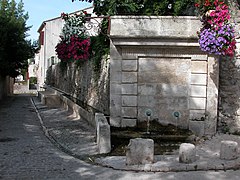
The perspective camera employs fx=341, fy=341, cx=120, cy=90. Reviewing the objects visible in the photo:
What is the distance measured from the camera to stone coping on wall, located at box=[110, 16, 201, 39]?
8.05m

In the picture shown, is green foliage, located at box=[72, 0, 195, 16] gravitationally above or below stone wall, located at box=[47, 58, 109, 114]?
above

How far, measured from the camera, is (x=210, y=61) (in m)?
8.22

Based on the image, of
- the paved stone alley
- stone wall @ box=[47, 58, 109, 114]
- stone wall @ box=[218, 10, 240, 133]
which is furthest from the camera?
stone wall @ box=[47, 58, 109, 114]

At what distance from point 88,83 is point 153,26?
6245mm

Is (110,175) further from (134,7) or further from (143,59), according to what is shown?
(134,7)

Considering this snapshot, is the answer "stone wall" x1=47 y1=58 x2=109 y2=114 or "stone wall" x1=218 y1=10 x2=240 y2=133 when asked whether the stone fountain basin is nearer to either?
"stone wall" x1=218 y1=10 x2=240 y2=133

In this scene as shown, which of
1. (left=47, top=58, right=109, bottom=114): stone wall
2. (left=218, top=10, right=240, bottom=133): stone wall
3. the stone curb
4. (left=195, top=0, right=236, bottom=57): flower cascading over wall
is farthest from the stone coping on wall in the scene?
the stone curb

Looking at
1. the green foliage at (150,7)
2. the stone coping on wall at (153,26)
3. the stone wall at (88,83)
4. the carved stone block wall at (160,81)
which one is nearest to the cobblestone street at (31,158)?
the carved stone block wall at (160,81)

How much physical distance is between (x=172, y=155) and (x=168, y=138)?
3.09ft

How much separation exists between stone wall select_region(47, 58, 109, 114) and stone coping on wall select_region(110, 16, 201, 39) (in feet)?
8.98

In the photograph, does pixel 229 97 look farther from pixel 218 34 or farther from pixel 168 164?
pixel 168 164

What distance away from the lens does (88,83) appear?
1391 cm

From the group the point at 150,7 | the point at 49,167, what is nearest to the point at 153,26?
the point at 150,7

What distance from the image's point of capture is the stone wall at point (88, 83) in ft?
36.0
